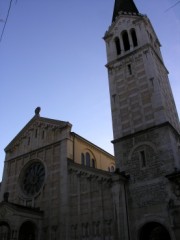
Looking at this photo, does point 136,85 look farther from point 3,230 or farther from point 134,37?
point 3,230

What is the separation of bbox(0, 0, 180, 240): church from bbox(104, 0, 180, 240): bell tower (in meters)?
0.07

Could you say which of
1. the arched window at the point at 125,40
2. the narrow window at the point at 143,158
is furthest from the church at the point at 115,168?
the arched window at the point at 125,40

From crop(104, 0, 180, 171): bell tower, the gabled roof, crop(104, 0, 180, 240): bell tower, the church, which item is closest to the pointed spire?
crop(104, 0, 180, 171): bell tower

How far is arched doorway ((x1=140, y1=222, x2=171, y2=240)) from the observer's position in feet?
61.0

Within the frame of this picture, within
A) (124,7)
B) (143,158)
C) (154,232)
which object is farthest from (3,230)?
(124,7)

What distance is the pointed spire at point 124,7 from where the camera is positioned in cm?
3334

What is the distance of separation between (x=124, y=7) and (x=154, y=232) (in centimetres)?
2660

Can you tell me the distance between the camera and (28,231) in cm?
2339

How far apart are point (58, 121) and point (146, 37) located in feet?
40.4

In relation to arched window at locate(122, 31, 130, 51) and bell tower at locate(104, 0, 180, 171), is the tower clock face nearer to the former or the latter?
bell tower at locate(104, 0, 180, 171)

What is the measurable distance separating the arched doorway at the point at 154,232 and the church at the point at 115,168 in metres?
0.06

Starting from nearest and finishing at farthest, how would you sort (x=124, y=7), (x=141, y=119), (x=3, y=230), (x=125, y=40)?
(x=141, y=119) → (x=3, y=230) → (x=125, y=40) → (x=124, y=7)

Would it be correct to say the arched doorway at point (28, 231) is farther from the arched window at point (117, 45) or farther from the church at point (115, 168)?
the arched window at point (117, 45)

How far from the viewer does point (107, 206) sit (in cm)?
1997
